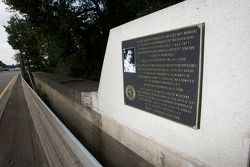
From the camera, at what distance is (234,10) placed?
4.80 feet

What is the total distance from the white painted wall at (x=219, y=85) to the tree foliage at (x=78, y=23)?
5.60m

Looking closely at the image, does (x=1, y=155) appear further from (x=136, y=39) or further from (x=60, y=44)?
(x=60, y=44)

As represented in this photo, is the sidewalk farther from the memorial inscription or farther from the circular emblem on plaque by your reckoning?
the memorial inscription

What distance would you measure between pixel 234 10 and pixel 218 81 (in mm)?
558

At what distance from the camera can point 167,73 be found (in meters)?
2.12

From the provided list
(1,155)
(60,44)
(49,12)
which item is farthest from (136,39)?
(60,44)

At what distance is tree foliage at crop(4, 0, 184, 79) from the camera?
827 centimetres

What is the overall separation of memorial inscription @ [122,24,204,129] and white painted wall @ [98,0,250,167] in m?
0.07

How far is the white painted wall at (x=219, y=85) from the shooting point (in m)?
1.44

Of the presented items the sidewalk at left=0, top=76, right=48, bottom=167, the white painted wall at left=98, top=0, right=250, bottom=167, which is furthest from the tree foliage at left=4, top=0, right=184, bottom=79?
the white painted wall at left=98, top=0, right=250, bottom=167

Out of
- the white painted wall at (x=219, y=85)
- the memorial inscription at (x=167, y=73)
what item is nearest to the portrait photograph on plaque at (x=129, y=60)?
the memorial inscription at (x=167, y=73)

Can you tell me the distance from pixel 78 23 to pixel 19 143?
6.10 meters

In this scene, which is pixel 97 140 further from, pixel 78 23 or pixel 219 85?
pixel 78 23

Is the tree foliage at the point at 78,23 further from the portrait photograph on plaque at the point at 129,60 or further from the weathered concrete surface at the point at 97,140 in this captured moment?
the portrait photograph on plaque at the point at 129,60
